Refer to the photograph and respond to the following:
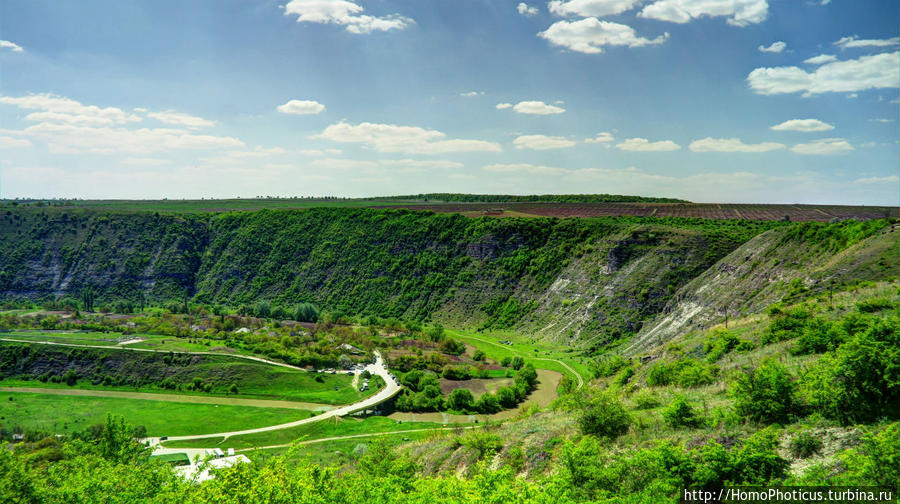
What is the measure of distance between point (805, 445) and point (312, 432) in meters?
60.8

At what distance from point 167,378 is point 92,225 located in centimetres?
13644

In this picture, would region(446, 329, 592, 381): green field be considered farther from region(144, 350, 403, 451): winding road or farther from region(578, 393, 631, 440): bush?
region(578, 393, 631, 440): bush

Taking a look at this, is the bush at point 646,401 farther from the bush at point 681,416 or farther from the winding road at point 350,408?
the winding road at point 350,408

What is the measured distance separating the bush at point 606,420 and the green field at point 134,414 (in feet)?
179

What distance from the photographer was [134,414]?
76375mm

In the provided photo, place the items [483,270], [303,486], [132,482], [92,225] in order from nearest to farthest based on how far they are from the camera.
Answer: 1. [303,486]
2. [132,482]
3. [483,270]
4. [92,225]

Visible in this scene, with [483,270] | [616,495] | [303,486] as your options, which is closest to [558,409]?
[616,495]

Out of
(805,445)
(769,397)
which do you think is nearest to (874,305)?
(769,397)

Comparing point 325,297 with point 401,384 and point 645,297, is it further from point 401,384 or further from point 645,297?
point 645,297

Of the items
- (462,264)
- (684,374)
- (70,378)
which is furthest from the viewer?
(462,264)

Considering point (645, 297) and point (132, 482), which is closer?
point (132, 482)

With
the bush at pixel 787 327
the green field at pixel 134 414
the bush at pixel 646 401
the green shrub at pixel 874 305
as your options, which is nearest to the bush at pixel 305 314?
the green field at pixel 134 414

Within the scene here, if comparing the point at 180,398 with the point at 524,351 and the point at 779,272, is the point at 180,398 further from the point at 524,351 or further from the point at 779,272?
the point at 779,272

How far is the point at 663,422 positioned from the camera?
3300cm
